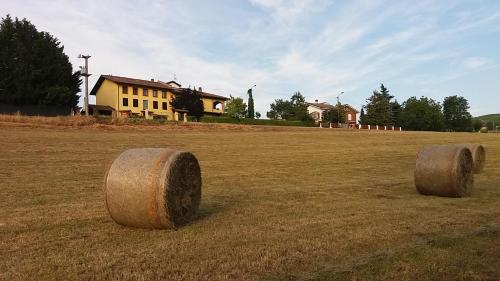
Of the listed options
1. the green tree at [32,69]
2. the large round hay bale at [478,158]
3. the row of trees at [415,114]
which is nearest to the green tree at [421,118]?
the row of trees at [415,114]

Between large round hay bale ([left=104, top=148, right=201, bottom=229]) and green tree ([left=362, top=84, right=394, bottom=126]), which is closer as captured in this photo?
large round hay bale ([left=104, top=148, right=201, bottom=229])

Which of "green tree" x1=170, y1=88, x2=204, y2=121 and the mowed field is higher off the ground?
"green tree" x1=170, y1=88, x2=204, y2=121

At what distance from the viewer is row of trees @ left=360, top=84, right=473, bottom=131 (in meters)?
124

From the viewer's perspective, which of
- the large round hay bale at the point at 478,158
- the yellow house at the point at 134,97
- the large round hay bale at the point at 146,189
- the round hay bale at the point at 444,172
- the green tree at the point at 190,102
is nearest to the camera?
the large round hay bale at the point at 146,189

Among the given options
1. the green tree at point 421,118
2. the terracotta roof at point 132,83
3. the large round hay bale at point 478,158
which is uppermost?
the terracotta roof at point 132,83

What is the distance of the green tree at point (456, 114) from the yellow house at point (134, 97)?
89.2 m

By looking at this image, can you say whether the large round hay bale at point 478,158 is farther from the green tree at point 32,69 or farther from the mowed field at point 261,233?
the green tree at point 32,69

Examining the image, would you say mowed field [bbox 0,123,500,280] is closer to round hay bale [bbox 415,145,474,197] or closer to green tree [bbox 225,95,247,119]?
round hay bale [bbox 415,145,474,197]

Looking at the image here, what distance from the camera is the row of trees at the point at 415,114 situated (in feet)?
408

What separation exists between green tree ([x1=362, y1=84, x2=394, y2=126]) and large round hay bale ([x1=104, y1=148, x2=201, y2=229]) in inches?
4598

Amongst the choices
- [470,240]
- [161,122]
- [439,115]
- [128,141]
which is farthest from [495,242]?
[439,115]

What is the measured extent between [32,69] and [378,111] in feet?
278

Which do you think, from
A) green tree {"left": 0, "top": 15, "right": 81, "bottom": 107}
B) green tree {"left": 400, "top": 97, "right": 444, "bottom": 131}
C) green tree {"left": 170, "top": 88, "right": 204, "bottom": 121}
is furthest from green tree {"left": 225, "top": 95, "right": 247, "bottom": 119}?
green tree {"left": 400, "top": 97, "right": 444, "bottom": 131}

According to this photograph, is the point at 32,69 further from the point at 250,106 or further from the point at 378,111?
the point at 378,111
